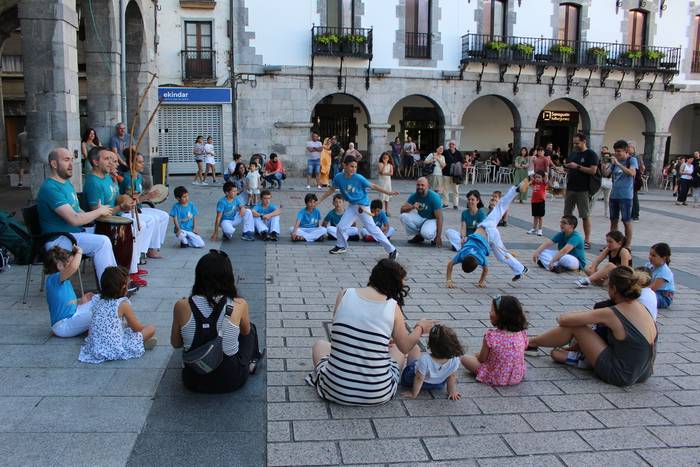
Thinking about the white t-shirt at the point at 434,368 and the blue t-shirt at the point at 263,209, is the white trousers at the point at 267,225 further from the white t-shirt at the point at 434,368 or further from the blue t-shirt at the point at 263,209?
the white t-shirt at the point at 434,368

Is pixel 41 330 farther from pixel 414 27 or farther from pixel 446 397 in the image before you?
pixel 414 27

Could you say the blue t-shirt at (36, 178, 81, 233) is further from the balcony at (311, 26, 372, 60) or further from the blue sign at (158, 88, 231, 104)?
the balcony at (311, 26, 372, 60)

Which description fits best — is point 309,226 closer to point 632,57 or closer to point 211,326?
point 211,326

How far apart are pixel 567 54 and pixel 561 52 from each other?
0.36m

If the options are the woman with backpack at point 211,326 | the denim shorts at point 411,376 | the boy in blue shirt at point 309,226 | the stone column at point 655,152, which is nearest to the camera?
the woman with backpack at point 211,326

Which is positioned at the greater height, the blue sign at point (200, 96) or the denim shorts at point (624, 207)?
the blue sign at point (200, 96)

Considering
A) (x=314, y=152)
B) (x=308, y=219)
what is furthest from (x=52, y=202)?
(x=314, y=152)

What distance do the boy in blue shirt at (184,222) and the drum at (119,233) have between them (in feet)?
9.08

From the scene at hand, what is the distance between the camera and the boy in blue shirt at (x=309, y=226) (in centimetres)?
1063

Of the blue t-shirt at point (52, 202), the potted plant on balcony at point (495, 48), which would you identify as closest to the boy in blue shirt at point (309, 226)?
the blue t-shirt at point (52, 202)

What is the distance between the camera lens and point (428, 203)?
10594mm

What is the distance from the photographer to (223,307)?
4.06 meters

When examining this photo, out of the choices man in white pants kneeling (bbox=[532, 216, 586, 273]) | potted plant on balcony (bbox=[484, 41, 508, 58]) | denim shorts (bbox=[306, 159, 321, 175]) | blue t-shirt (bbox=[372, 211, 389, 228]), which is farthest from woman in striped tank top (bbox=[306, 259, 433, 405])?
potted plant on balcony (bbox=[484, 41, 508, 58])

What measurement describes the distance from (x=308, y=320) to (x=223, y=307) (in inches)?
79.5
